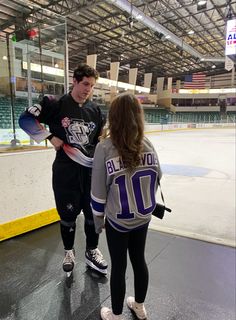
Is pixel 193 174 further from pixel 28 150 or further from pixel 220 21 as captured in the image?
pixel 220 21

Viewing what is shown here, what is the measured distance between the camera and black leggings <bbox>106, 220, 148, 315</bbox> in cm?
130

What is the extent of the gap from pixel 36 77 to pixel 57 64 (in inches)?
13.9

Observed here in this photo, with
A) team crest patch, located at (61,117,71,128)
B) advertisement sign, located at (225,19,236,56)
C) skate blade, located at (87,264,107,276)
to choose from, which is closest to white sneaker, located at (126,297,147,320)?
skate blade, located at (87,264,107,276)

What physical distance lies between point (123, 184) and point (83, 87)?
28.2 inches

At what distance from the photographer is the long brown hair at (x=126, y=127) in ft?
3.86

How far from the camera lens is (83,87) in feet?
5.42

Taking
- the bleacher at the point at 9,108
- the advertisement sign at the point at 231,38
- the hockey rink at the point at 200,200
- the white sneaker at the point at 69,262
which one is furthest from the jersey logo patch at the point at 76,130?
the advertisement sign at the point at 231,38

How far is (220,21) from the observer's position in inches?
602

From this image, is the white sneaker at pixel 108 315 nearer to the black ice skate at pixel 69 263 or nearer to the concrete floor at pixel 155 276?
the concrete floor at pixel 155 276

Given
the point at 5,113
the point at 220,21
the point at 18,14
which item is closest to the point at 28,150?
the point at 5,113

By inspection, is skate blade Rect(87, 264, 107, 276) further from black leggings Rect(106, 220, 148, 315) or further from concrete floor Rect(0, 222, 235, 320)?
black leggings Rect(106, 220, 148, 315)

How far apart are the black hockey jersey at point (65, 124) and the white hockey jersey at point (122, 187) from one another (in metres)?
0.50

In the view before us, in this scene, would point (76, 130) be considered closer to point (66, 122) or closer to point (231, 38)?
point (66, 122)

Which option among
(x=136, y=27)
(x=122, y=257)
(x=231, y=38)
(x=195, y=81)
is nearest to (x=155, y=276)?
(x=122, y=257)
